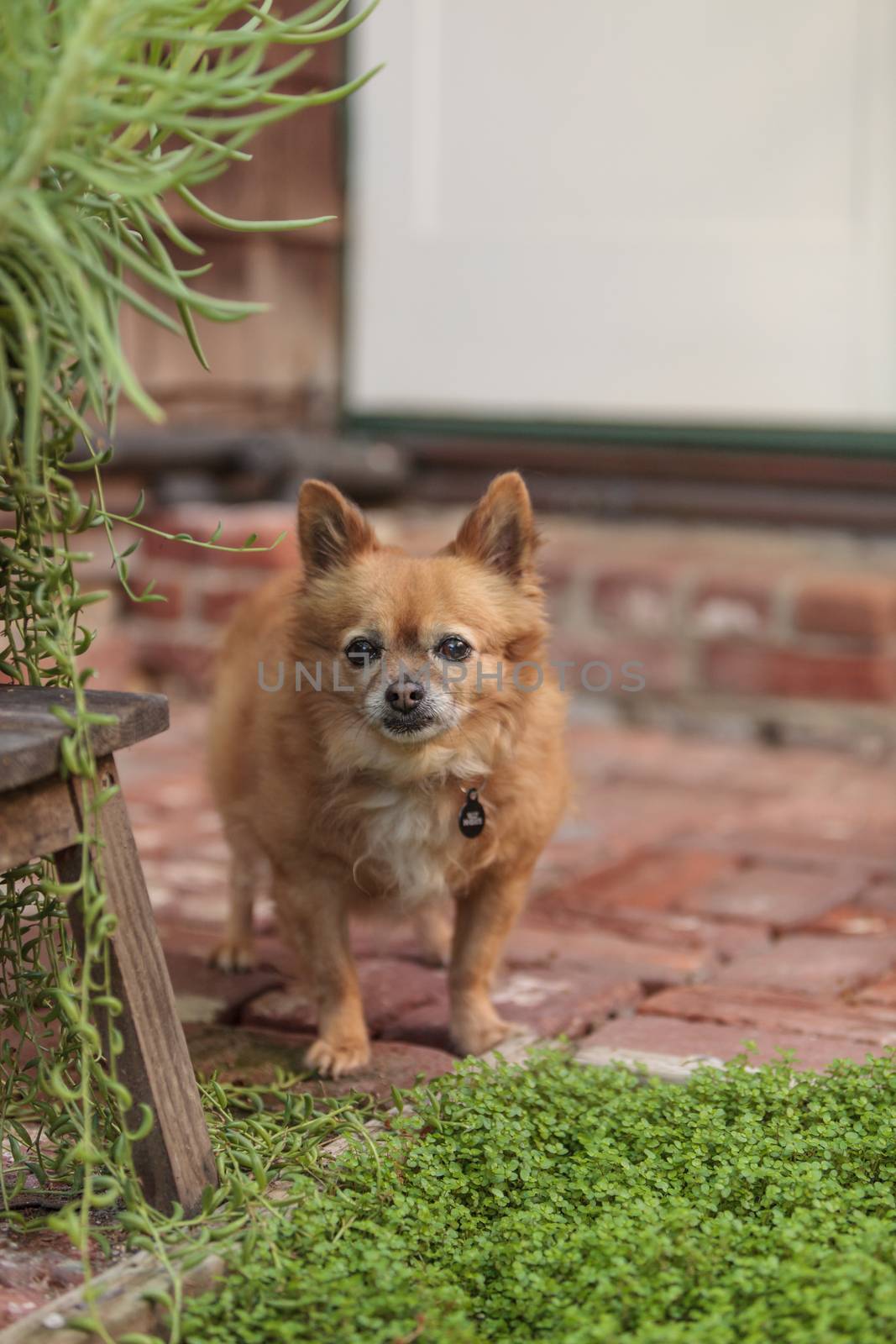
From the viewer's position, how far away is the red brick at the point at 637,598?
543cm

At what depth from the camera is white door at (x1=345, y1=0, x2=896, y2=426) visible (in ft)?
18.6

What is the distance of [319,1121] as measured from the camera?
2.38 metres

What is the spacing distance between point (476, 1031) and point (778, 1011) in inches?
22.9

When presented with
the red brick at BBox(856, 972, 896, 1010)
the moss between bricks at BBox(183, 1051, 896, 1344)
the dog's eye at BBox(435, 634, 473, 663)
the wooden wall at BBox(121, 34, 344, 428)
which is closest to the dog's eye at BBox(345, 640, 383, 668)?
the dog's eye at BBox(435, 634, 473, 663)

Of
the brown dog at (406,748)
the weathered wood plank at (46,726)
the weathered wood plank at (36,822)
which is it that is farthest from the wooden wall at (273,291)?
the weathered wood plank at (36,822)

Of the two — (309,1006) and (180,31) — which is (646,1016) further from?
(180,31)

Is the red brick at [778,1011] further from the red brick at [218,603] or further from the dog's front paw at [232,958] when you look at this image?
the red brick at [218,603]

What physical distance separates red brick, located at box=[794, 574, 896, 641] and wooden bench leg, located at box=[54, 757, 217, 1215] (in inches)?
137

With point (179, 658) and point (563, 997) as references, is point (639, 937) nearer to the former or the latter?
point (563, 997)

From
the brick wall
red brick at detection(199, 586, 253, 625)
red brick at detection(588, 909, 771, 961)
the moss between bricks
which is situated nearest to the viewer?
the moss between bricks

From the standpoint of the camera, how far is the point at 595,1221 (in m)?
2.11

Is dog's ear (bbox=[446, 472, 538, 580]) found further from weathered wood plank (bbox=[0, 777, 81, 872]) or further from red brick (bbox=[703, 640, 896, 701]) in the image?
red brick (bbox=[703, 640, 896, 701])

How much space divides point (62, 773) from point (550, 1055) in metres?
1.01

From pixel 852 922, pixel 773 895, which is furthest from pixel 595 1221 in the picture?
pixel 773 895
